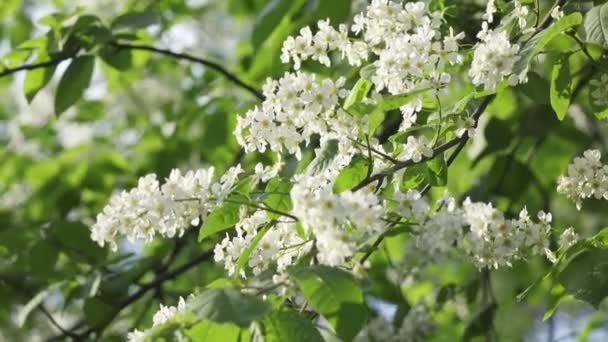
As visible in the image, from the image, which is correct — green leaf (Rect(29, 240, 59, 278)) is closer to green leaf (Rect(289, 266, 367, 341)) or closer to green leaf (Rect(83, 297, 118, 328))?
green leaf (Rect(83, 297, 118, 328))

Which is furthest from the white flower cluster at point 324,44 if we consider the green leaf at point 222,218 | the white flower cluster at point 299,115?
the green leaf at point 222,218

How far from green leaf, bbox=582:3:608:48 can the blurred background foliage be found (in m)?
0.17

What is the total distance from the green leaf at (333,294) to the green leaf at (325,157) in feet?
0.84

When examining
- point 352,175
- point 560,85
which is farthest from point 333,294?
point 560,85

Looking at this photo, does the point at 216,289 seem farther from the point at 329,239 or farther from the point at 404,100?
the point at 404,100

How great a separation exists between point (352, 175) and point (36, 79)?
1.68 m

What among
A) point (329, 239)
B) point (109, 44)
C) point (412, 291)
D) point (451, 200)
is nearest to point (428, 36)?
point (451, 200)

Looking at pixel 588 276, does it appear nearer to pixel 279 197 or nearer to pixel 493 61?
pixel 493 61

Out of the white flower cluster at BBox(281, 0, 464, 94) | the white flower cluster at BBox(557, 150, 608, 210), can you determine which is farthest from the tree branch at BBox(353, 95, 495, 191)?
the white flower cluster at BBox(557, 150, 608, 210)

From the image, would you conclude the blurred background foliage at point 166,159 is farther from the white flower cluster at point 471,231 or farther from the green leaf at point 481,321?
the white flower cluster at point 471,231

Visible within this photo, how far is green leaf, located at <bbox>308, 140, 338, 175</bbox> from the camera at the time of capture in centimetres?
190

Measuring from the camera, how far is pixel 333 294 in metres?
1.68

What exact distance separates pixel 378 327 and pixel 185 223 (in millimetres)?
2050

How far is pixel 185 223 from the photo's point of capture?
74.9 inches
